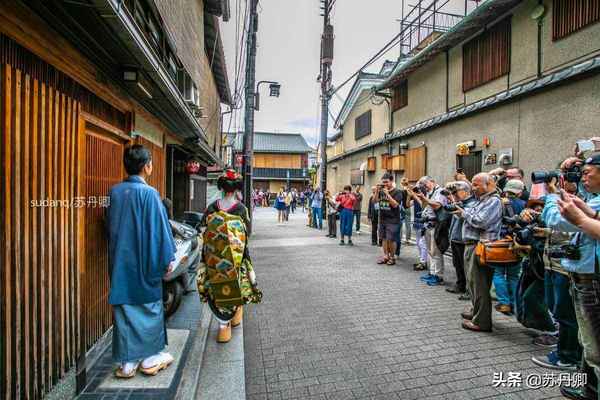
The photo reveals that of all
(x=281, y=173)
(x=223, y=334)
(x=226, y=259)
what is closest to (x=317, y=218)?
(x=223, y=334)

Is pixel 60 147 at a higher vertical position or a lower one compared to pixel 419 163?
lower

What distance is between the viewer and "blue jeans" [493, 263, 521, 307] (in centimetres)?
452

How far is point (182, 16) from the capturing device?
8227 mm

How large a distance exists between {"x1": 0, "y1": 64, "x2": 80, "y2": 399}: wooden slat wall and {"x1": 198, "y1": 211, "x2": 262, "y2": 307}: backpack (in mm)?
1162

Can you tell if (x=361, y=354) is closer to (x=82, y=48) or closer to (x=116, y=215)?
(x=116, y=215)

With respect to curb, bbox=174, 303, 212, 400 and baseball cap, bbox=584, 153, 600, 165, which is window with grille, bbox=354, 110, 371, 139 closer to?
curb, bbox=174, 303, 212, 400

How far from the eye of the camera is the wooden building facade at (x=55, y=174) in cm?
200

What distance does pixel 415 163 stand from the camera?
461 inches

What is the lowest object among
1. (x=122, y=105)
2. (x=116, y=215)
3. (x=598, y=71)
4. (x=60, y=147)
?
(x=116, y=215)

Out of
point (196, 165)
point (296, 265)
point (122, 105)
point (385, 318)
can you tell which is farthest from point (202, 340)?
point (196, 165)

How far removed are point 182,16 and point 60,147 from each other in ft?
23.5

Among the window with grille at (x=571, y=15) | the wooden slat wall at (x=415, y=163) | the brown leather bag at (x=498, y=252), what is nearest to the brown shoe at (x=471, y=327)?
the brown leather bag at (x=498, y=252)

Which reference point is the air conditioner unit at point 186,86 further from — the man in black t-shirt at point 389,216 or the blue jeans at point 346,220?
the blue jeans at point 346,220

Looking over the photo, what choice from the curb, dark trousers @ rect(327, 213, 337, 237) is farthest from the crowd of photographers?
dark trousers @ rect(327, 213, 337, 237)
